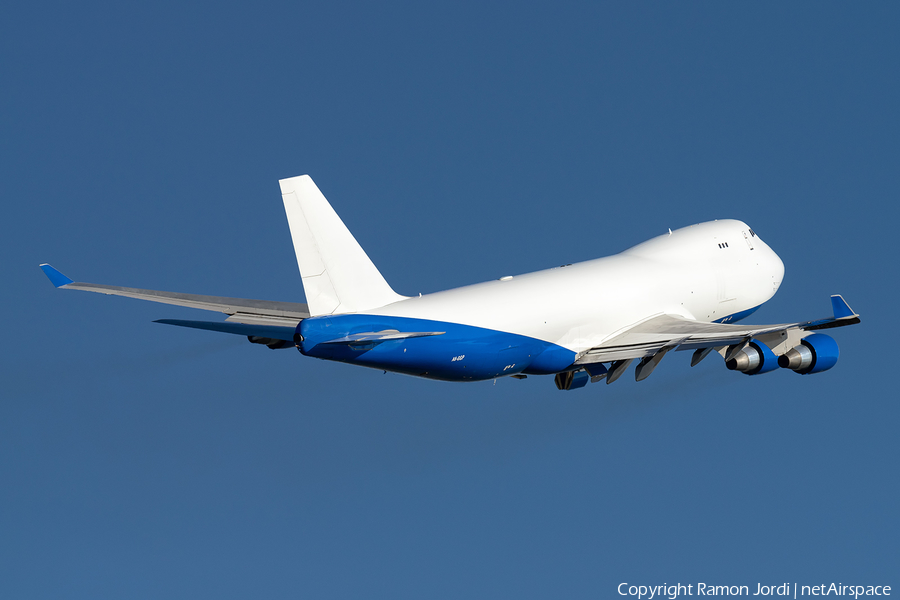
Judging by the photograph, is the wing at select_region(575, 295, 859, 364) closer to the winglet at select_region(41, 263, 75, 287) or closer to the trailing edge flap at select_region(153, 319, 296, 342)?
the trailing edge flap at select_region(153, 319, 296, 342)

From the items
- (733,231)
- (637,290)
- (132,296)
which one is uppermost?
(733,231)

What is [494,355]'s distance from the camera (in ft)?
133

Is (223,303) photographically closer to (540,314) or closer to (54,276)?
(54,276)

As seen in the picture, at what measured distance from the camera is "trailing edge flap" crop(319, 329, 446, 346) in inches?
1448

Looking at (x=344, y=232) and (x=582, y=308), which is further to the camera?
(x=582, y=308)

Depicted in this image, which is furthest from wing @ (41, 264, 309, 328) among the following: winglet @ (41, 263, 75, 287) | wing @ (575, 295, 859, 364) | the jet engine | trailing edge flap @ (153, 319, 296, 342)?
wing @ (575, 295, 859, 364)

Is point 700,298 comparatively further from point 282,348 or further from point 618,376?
point 282,348

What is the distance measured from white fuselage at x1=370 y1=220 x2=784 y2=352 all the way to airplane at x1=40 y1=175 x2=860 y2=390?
5cm

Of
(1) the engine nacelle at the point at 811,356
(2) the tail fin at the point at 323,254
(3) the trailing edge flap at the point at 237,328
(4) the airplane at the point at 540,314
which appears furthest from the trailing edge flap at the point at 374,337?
(1) the engine nacelle at the point at 811,356

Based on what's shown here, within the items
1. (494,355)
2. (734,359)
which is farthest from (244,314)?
(734,359)

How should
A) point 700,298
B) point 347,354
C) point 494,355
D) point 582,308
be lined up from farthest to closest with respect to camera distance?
point 700,298, point 582,308, point 494,355, point 347,354

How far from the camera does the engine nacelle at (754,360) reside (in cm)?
4384

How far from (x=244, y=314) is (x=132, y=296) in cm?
398

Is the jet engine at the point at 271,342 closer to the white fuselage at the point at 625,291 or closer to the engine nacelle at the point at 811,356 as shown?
the white fuselage at the point at 625,291
